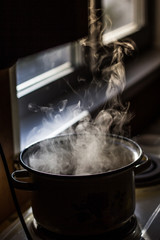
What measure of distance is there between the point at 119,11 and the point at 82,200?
147 centimetres

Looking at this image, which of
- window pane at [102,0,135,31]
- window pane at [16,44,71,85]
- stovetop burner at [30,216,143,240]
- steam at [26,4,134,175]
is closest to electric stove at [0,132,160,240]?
stovetop burner at [30,216,143,240]

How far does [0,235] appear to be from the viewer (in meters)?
1.01

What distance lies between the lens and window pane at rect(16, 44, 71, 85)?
55.5 inches

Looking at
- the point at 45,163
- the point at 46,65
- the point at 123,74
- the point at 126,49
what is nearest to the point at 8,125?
the point at 45,163

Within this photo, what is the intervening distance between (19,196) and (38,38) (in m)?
0.52

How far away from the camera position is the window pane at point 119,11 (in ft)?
6.59

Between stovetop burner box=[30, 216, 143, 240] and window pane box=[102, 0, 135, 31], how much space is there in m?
1.19

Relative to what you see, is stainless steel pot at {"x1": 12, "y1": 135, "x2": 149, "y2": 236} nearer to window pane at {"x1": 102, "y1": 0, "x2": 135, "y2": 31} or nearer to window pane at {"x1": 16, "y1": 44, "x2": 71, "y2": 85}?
window pane at {"x1": 16, "y1": 44, "x2": 71, "y2": 85}

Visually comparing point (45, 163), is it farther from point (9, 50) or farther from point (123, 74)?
point (123, 74)

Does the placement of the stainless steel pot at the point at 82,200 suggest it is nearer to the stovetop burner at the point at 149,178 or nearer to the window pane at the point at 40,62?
the stovetop burner at the point at 149,178

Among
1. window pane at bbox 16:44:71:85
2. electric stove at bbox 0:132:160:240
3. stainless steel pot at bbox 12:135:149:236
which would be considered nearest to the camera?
stainless steel pot at bbox 12:135:149:236

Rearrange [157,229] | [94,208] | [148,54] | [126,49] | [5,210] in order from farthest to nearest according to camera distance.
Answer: [148,54]
[126,49]
[5,210]
[157,229]
[94,208]

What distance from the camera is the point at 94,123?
1337 mm

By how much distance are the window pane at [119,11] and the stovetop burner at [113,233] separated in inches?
46.9
